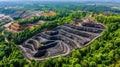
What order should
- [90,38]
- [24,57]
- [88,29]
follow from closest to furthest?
[24,57]
[90,38]
[88,29]

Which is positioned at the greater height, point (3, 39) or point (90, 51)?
point (90, 51)

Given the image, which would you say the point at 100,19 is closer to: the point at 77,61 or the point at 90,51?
the point at 90,51

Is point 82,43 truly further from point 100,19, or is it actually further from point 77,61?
point 100,19

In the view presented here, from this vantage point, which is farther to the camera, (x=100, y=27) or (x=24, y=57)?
(x=100, y=27)

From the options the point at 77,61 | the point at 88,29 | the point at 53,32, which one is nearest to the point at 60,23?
the point at 53,32

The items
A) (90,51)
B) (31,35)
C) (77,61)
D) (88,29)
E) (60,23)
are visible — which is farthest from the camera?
(60,23)

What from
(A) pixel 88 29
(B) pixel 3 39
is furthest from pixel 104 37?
(B) pixel 3 39
